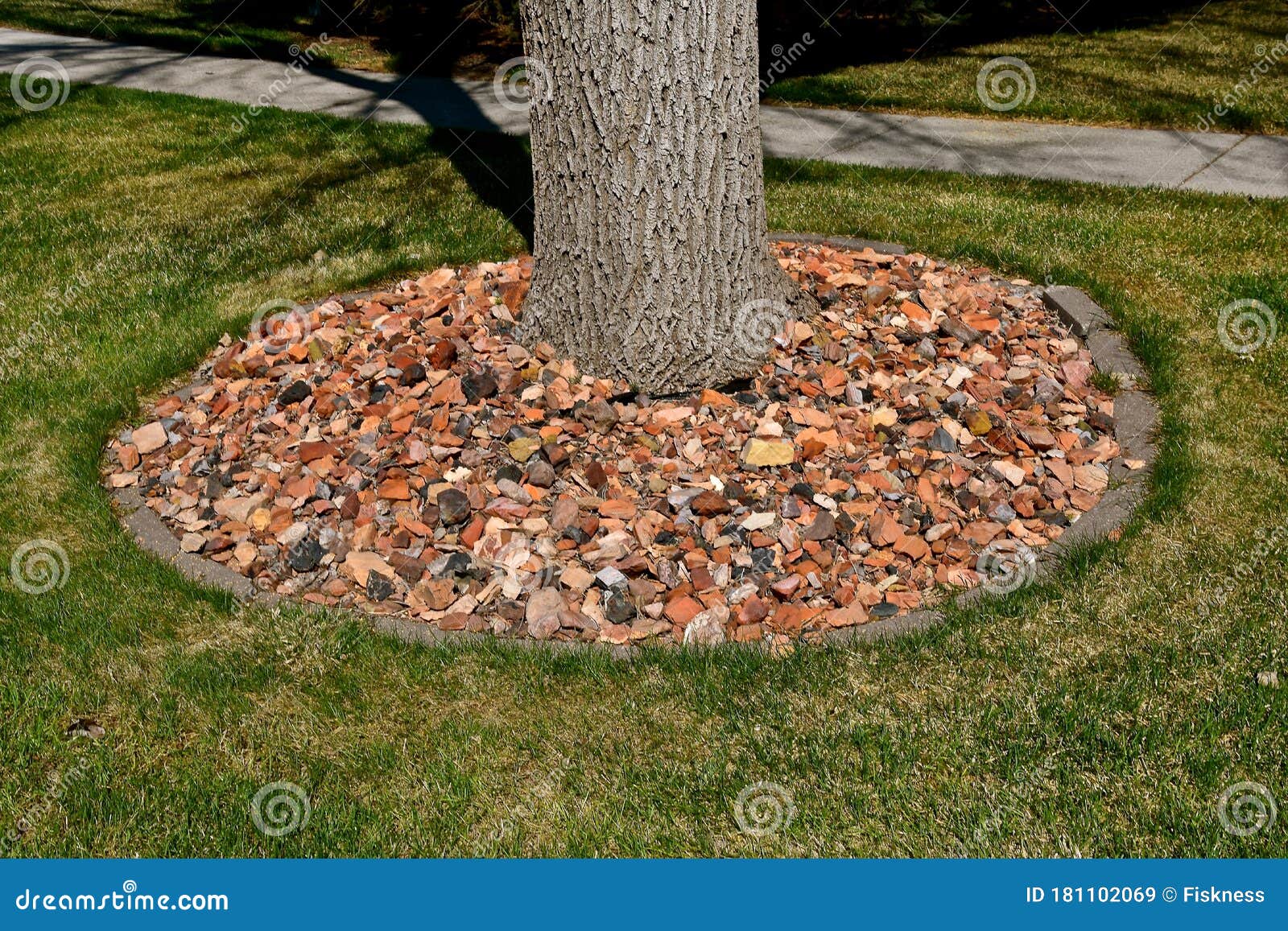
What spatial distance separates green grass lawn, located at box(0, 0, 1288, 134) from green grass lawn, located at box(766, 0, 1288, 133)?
15mm

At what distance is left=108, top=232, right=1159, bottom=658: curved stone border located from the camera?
3658 millimetres

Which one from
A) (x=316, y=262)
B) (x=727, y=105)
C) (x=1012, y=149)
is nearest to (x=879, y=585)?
(x=727, y=105)

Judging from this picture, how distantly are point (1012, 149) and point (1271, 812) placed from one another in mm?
6333

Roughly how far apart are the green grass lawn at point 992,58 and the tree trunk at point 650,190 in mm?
5276

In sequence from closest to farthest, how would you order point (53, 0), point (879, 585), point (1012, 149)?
point (879, 585)
point (1012, 149)
point (53, 0)

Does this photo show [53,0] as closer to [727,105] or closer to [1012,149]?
[1012,149]

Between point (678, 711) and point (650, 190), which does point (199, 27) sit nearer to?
point (650, 190)

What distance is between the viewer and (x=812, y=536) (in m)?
3.98

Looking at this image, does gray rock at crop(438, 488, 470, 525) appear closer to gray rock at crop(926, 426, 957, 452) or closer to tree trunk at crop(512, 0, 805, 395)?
tree trunk at crop(512, 0, 805, 395)

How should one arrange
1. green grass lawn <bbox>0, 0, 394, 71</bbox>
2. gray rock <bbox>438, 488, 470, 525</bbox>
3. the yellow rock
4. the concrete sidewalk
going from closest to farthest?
1. gray rock <bbox>438, 488, 470, 525</bbox>
2. the yellow rock
3. the concrete sidewalk
4. green grass lawn <bbox>0, 0, 394, 71</bbox>

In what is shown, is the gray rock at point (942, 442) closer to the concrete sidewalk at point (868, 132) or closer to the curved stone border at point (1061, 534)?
the curved stone border at point (1061, 534)

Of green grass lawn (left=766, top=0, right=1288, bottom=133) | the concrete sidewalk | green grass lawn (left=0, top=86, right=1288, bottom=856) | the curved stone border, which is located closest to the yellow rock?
the curved stone border

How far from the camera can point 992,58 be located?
35.9 feet

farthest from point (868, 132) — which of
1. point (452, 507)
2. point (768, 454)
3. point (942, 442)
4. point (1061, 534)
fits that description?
point (452, 507)
